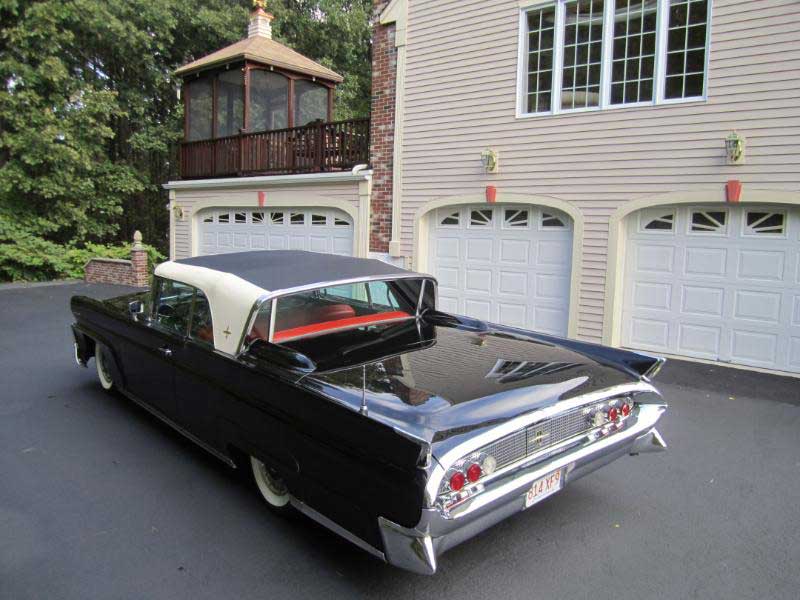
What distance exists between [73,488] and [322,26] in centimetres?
2020

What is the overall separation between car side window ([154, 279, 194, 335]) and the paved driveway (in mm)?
992

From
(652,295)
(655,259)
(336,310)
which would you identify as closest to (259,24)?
(655,259)

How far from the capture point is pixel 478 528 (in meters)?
2.95

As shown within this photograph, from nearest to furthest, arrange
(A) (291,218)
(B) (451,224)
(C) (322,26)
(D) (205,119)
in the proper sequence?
(B) (451,224)
(A) (291,218)
(D) (205,119)
(C) (322,26)

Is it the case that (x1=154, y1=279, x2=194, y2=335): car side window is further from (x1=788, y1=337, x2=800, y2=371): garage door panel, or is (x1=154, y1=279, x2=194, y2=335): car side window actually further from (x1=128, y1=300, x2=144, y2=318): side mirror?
(x1=788, y1=337, x2=800, y2=371): garage door panel

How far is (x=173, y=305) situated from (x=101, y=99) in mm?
15350

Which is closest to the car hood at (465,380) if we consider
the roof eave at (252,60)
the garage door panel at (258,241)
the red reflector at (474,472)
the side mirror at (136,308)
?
the red reflector at (474,472)

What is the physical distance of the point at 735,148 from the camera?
7461 millimetres

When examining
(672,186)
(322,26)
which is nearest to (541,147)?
(672,186)

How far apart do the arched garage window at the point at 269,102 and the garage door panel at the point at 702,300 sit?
404 inches

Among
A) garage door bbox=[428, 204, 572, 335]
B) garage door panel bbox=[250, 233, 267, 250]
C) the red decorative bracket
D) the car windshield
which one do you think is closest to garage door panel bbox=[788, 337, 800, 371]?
the red decorative bracket

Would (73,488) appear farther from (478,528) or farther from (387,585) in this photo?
(478,528)

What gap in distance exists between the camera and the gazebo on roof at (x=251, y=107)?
13703 millimetres

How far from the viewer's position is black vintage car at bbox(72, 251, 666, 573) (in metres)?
2.84
